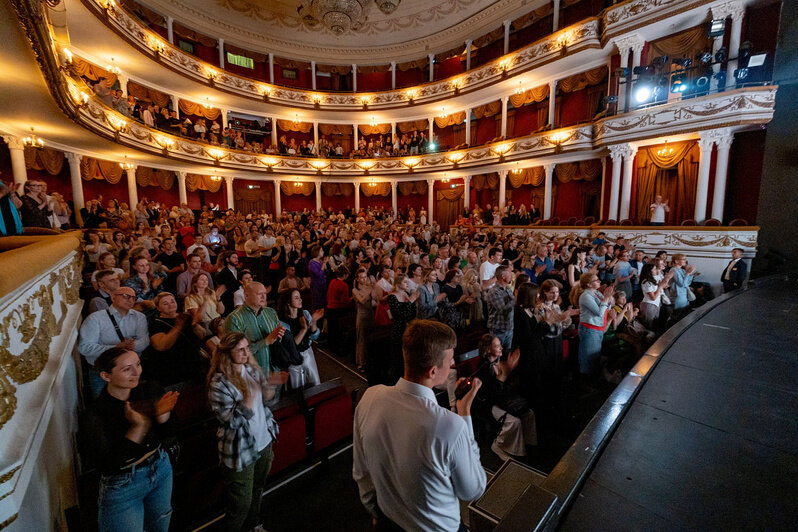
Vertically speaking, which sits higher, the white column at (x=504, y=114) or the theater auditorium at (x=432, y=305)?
the white column at (x=504, y=114)

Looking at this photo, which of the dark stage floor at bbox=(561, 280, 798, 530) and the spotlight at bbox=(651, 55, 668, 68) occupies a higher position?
the spotlight at bbox=(651, 55, 668, 68)

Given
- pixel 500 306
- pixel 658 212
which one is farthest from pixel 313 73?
pixel 500 306

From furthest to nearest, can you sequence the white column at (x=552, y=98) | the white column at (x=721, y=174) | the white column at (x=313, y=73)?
the white column at (x=313, y=73)
the white column at (x=552, y=98)
the white column at (x=721, y=174)

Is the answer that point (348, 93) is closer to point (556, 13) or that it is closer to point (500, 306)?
point (556, 13)

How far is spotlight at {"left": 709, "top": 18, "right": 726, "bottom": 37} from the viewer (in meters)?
9.73

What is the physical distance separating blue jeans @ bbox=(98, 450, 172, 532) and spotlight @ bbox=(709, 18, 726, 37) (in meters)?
15.2

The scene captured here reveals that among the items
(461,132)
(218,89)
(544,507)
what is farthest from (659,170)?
(218,89)

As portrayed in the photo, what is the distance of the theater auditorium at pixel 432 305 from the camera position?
1.54 metres

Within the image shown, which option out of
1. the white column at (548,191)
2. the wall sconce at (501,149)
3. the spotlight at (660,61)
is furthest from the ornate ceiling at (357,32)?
the white column at (548,191)

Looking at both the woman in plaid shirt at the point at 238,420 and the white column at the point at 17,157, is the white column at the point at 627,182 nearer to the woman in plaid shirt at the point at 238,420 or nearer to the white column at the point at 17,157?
the woman in plaid shirt at the point at 238,420

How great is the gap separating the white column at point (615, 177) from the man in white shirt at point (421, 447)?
529 inches

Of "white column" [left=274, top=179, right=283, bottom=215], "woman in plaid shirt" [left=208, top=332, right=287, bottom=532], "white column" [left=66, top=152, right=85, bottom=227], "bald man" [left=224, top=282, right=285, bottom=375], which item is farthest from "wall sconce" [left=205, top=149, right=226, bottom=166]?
"woman in plaid shirt" [left=208, top=332, right=287, bottom=532]

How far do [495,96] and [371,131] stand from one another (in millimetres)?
8026

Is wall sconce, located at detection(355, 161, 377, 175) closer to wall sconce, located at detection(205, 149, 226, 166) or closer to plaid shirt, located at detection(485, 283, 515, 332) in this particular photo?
wall sconce, located at detection(205, 149, 226, 166)
